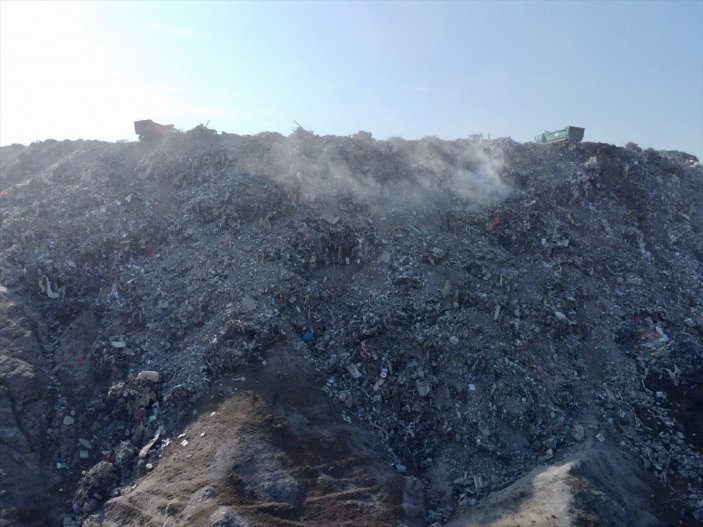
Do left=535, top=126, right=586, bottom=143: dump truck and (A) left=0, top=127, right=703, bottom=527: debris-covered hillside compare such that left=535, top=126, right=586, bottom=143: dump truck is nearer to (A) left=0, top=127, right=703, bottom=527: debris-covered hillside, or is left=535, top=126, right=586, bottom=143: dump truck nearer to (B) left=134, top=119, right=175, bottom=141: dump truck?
(A) left=0, top=127, right=703, bottom=527: debris-covered hillside

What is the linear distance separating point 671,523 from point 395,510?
467 centimetres

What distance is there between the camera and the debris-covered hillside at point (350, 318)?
9.31 m

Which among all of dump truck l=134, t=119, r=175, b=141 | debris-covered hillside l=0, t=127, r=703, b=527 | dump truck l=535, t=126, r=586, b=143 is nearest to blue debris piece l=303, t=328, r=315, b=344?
debris-covered hillside l=0, t=127, r=703, b=527

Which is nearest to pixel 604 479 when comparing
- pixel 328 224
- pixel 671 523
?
pixel 671 523

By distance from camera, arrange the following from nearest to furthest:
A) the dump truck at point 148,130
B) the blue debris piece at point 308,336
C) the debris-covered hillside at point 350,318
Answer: the debris-covered hillside at point 350,318 < the blue debris piece at point 308,336 < the dump truck at point 148,130

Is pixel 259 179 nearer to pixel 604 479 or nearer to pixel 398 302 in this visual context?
pixel 398 302

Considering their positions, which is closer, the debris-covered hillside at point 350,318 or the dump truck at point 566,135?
the debris-covered hillside at point 350,318

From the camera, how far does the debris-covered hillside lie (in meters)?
9.31

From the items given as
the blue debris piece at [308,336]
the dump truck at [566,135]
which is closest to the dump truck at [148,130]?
the blue debris piece at [308,336]

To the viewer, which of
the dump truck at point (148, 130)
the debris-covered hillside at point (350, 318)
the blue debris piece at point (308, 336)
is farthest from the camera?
the dump truck at point (148, 130)

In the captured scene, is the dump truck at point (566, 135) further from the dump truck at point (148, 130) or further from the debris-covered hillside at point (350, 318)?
the dump truck at point (148, 130)

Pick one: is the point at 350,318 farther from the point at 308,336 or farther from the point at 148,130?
the point at 148,130

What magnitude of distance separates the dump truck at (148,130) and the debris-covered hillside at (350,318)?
827 millimetres

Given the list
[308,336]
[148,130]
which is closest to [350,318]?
[308,336]
